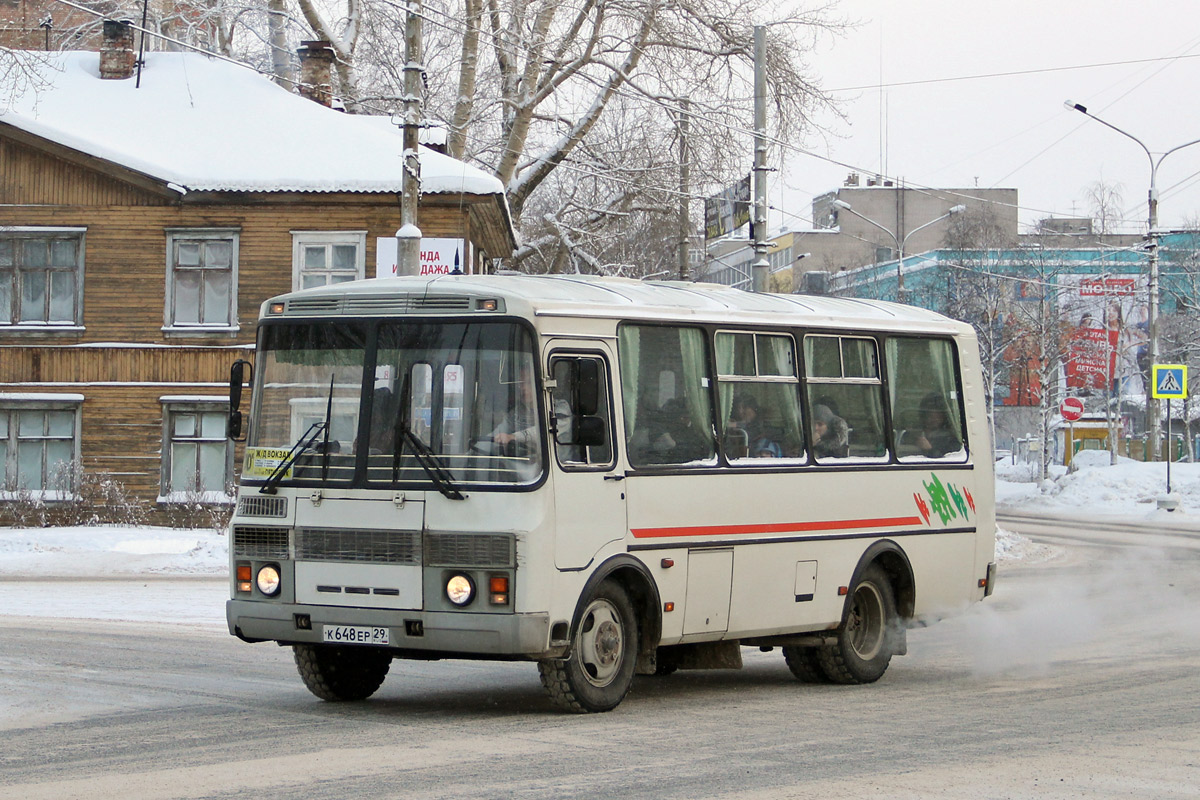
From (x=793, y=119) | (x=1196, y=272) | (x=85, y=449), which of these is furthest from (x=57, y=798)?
(x=1196, y=272)

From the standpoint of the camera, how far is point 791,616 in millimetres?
11789

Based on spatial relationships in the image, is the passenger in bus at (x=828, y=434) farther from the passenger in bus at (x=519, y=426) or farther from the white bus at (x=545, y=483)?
the passenger in bus at (x=519, y=426)

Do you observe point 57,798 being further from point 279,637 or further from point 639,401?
point 639,401

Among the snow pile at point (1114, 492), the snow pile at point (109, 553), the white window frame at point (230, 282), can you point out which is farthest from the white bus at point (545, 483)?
the snow pile at point (1114, 492)

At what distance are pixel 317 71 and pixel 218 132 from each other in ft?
16.2

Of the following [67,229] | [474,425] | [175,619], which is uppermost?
[67,229]

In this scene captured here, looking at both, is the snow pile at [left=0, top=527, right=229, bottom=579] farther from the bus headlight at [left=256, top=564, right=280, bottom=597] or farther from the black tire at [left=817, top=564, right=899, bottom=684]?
the bus headlight at [left=256, top=564, right=280, bottom=597]

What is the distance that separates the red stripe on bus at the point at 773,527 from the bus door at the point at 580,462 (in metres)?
0.35

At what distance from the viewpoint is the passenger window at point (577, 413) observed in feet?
32.2

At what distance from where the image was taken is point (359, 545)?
9.94 m

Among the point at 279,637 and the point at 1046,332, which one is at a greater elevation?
the point at 1046,332

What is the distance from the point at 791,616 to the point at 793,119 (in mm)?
25897

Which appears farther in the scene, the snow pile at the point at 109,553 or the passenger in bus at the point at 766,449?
the snow pile at the point at 109,553

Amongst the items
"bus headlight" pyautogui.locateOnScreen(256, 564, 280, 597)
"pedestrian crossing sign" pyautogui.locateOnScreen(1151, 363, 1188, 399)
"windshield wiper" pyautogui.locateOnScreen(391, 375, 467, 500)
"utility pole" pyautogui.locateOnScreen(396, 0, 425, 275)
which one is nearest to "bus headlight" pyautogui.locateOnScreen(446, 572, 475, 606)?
"windshield wiper" pyautogui.locateOnScreen(391, 375, 467, 500)
